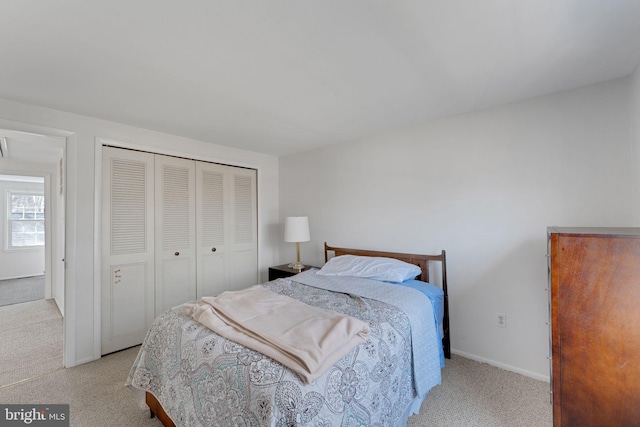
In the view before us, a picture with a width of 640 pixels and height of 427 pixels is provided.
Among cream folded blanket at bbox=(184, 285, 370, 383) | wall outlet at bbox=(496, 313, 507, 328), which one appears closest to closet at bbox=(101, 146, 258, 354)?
cream folded blanket at bbox=(184, 285, 370, 383)

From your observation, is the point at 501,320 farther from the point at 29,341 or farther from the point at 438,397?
the point at 29,341

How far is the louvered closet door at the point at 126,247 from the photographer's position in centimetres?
265

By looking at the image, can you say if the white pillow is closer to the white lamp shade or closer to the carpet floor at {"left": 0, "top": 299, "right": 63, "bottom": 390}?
the white lamp shade

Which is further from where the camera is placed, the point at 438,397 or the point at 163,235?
the point at 163,235

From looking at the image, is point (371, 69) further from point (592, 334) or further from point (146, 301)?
point (146, 301)

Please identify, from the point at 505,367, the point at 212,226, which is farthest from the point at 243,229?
the point at 505,367

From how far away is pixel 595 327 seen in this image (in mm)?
1087

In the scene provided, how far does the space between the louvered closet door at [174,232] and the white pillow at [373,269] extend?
163 centimetres

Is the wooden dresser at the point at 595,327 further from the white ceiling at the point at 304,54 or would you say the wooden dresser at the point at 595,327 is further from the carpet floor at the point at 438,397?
the white ceiling at the point at 304,54

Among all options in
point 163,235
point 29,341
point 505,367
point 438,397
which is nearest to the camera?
point 438,397

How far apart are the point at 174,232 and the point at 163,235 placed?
0.39 ft

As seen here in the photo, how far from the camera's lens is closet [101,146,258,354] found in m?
2.69

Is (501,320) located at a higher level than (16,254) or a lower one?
lower

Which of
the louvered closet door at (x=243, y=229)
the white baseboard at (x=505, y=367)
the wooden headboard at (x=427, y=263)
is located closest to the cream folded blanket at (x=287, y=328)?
the wooden headboard at (x=427, y=263)
